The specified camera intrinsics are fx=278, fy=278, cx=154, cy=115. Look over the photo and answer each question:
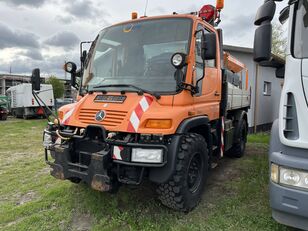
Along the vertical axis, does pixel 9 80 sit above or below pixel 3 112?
above

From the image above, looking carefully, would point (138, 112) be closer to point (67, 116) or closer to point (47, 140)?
point (67, 116)

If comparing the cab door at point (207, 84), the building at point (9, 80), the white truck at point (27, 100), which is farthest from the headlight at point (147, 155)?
the building at point (9, 80)

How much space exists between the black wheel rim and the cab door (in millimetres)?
635

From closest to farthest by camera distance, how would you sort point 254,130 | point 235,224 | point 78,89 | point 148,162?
point 148,162 → point 235,224 → point 78,89 → point 254,130

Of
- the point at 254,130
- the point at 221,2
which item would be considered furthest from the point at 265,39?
the point at 254,130

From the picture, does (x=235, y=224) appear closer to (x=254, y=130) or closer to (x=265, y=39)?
(x=265, y=39)

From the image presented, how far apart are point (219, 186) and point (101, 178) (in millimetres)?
2298

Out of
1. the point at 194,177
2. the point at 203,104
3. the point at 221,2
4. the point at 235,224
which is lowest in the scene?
the point at 235,224

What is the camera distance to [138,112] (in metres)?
3.24

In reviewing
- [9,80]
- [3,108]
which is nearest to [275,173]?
[3,108]

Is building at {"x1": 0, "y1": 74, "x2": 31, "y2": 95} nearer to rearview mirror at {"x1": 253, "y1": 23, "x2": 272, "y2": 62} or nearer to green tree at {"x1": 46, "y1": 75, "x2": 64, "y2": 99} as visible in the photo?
green tree at {"x1": 46, "y1": 75, "x2": 64, "y2": 99}

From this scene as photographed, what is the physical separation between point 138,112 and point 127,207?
4.72 feet

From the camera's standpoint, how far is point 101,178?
3.19 m

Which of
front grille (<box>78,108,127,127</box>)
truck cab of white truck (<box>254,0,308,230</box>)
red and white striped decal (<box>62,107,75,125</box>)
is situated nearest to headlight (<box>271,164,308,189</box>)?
truck cab of white truck (<box>254,0,308,230</box>)
